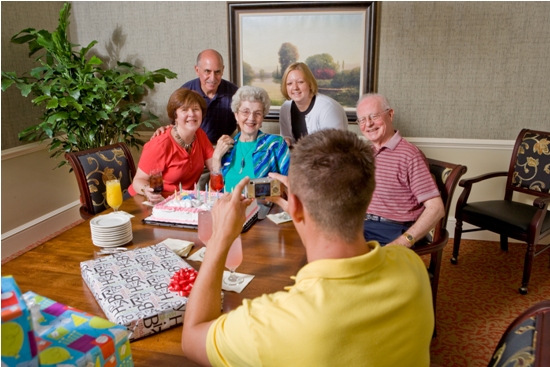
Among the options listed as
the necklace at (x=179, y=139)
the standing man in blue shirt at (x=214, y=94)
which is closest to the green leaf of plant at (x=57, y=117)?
the standing man in blue shirt at (x=214, y=94)

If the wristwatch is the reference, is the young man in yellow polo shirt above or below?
above

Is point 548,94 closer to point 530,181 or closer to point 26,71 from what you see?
point 530,181

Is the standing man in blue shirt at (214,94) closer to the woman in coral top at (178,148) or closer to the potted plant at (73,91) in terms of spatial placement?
the potted plant at (73,91)

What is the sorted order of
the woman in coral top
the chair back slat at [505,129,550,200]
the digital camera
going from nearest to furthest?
the digital camera
the woman in coral top
the chair back slat at [505,129,550,200]

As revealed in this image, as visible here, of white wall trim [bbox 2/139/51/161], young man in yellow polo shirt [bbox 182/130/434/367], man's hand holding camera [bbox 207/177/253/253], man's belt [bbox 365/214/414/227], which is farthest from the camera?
white wall trim [bbox 2/139/51/161]

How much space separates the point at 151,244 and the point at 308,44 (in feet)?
8.47

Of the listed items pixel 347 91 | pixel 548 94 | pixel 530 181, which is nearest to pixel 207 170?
pixel 347 91

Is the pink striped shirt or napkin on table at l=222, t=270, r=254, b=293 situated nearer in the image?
napkin on table at l=222, t=270, r=254, b=293

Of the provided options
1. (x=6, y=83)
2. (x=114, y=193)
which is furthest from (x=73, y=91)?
(x=114, y=193)

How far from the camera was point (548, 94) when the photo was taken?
3.48 metres

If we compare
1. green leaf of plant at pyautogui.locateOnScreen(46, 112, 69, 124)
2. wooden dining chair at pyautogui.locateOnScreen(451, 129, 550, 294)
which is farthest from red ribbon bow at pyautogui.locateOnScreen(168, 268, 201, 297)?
green leaf of plant at pyautogui.locateOnScreen(46, 112, 69, 124)

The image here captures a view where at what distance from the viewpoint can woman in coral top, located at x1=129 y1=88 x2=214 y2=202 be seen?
8.84 ft

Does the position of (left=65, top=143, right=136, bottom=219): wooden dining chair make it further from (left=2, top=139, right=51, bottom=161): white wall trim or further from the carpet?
the carpet

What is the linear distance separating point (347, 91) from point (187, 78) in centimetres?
151
